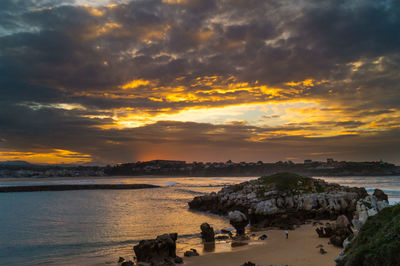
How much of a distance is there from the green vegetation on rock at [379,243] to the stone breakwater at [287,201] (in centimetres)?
1989

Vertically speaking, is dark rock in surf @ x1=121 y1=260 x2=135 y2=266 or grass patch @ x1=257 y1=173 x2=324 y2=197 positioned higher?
grass patch @ x1=257 y1=173 x2=324 y2=197

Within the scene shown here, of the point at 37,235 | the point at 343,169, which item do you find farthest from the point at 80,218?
the point at 343,169

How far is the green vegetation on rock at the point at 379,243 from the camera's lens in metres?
8.41

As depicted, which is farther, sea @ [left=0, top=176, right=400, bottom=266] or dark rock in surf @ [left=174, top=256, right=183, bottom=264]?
sea @ [left=0, top=176, right=400, bottom=266]

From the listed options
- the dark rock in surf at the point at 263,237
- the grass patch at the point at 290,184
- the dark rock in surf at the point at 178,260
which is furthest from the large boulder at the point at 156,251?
the grass patch at the point at 290,184

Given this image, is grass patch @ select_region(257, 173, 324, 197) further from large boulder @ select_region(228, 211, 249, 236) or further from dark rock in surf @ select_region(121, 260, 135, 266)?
dark rock in surf @ select_region(121, 260, 135, 266)

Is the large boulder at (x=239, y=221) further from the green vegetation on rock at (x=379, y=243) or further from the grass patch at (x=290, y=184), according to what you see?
the green vegetation on rock at (x=379, y=243)

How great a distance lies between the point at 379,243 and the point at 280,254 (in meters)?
12.2

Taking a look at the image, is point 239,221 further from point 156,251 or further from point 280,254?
point 156,251

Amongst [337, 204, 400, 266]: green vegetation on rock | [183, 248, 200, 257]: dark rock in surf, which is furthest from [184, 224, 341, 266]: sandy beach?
[337, 204, 400, 266]: green vegetation on rock

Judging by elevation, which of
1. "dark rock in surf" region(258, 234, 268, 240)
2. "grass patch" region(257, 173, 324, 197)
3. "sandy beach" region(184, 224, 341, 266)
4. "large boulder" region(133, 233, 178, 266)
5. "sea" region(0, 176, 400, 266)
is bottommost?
"sea" region(0, 176, 400, 266)

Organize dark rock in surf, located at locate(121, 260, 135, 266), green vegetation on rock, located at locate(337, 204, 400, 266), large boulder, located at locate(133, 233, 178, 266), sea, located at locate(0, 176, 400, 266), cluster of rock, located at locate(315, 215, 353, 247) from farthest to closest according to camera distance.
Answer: sea, located at locate(0, 176, 400, 266), cluster of rock, located at locate(315, 215, 353, 247), large boulder, located at locate(133, 233, 178, 266), dark rock in surf, located at locate(121, 260, 135, 266), green vegetation on rock, located at locate(337, 204, 400, 266)

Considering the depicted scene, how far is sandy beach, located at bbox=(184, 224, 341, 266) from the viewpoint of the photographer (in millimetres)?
18250

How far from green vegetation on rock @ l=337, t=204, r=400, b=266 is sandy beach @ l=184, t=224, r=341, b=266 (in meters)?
7.69
